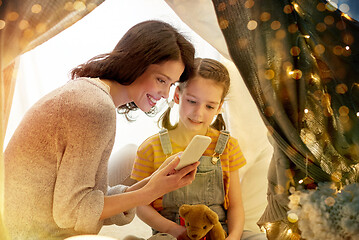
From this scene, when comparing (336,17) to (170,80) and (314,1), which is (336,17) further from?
(170,80)

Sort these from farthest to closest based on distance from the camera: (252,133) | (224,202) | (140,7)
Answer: (252,133) → (140,7) → (224,202)

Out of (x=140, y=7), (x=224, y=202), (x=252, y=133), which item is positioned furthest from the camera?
(x=252, y=133)

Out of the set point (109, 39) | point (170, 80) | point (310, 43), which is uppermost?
point (109, 39)

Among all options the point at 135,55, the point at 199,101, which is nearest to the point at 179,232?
the point at 199,101

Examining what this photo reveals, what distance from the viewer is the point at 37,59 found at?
1692mm

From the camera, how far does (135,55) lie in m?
1.16

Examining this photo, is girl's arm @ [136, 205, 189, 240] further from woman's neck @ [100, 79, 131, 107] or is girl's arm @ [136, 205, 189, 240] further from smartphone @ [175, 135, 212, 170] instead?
woman's neck @ [100, 79, 131, 107]

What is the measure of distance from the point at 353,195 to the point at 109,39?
3.87 feet

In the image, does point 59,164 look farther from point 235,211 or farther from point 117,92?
A: point 235,211

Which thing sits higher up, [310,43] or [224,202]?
[310,43]

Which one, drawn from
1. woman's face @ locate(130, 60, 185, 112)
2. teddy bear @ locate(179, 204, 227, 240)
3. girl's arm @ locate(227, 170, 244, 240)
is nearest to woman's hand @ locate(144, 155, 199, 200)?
teddy bear @ locate(179, 204, 227, 240)

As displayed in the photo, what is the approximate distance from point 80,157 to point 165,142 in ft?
1.64

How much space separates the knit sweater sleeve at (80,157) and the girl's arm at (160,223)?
358 millimetres

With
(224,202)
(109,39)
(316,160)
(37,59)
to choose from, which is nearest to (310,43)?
(316,160)
